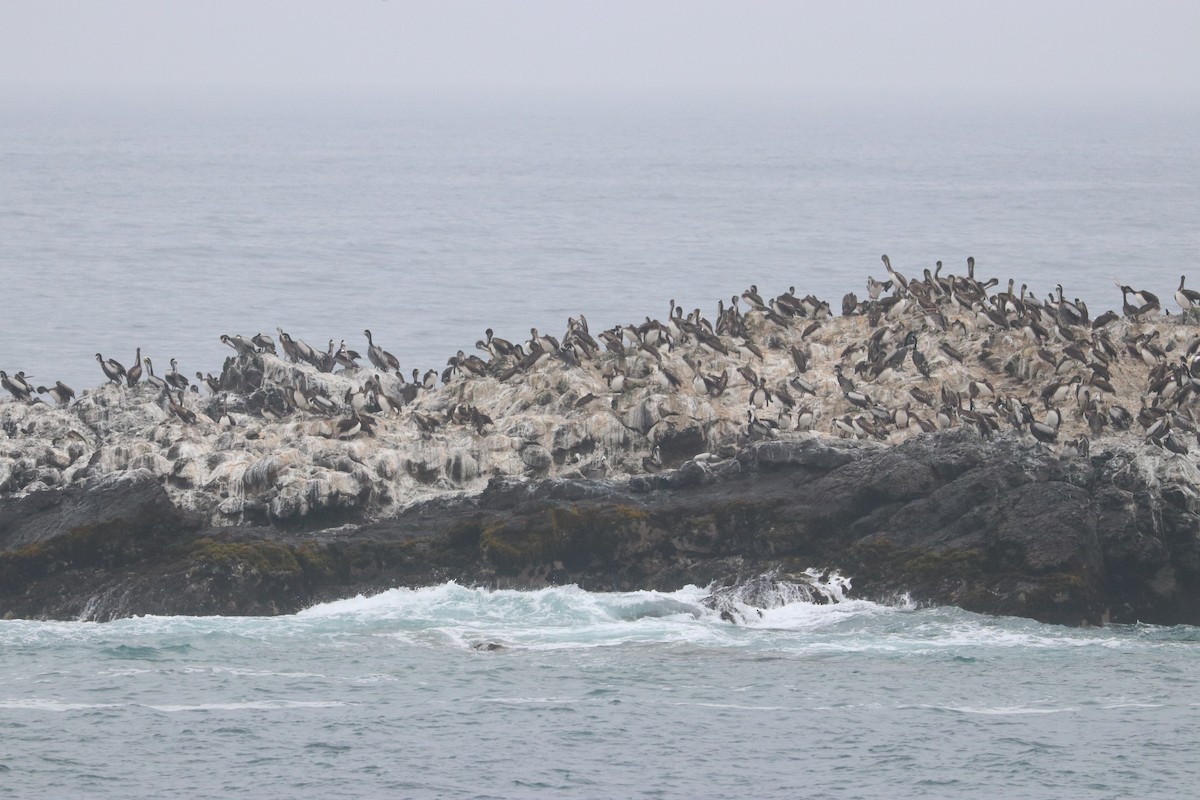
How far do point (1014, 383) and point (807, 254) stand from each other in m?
50.4

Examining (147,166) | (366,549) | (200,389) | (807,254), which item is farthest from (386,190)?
(366,549)

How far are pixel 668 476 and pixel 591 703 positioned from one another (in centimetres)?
595

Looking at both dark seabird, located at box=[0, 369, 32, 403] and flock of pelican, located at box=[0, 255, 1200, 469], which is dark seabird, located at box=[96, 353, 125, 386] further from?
dark seabird, located at box=[0, 369, 32, 403]

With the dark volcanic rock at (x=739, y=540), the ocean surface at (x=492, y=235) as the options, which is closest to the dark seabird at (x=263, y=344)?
the dark volcanic rock at (x=739, y=540)

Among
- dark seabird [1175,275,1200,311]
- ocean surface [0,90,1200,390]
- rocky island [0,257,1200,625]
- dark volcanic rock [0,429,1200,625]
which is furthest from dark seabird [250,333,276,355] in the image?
dark seabird [1175,275,1200,311]

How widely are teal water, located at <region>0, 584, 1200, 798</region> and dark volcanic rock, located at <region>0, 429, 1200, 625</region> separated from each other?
0.46 meters

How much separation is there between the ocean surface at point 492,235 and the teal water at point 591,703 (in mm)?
27511

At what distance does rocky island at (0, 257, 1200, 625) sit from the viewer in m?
28.9

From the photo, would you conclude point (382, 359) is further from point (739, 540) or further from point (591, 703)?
point (591, 703)

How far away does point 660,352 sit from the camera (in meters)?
35.2

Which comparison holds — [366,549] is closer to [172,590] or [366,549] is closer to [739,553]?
[172,590]

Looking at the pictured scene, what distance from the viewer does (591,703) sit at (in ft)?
86.5

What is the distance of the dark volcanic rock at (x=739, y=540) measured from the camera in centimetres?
2844

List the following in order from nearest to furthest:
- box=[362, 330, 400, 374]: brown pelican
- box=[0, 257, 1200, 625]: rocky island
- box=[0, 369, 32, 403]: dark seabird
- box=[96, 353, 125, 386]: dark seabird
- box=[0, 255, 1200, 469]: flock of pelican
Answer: box=[0, 257, 1200, 625]: rocky island
box=[0, 255, 1200, 469]: flock of pelican
box=[0, 369, 32, 403]: dark seabird
box=[96, 353, 125, 386]: dark seabird
box=[362, 330, 400, 374]: brown pelican
